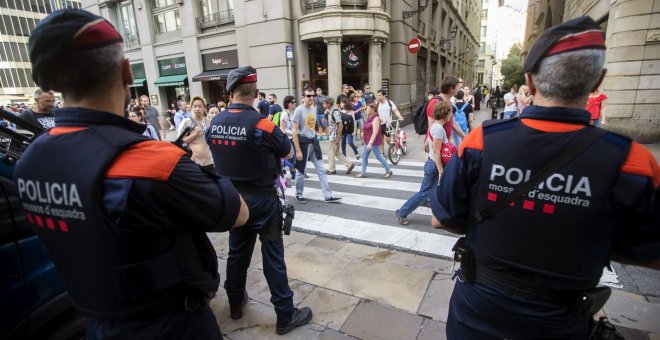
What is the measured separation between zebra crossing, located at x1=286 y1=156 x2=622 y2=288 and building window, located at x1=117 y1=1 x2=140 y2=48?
62.8 ft

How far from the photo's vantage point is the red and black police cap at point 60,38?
3.76 ft

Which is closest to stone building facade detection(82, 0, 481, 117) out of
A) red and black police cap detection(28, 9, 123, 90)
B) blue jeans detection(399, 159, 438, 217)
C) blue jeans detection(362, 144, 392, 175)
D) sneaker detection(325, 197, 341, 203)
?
blue jeans detection(362, 144, 392, 175)

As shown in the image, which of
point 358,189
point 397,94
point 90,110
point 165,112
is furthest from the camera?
point 165,112

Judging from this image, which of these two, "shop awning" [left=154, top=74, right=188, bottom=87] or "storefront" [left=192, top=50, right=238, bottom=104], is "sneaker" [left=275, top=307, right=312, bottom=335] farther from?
"shop awning" [left=154, top=74, right=188, bottom=87]

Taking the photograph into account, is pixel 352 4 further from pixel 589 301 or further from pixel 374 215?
pixel 589 301

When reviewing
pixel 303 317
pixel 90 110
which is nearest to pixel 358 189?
pixel 303 317

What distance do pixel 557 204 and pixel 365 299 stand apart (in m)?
2.31

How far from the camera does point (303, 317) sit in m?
2.95

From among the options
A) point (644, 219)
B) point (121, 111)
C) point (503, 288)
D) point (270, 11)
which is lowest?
point (503, 288)

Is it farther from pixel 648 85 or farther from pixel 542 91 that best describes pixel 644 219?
pixel 648 85

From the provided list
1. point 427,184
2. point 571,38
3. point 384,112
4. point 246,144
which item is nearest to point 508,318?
point 571,38

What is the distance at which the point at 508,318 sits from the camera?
1.48 metres

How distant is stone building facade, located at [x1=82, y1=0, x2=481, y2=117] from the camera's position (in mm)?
14461

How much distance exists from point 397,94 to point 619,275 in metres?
14.0
